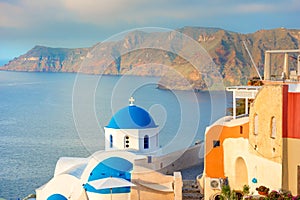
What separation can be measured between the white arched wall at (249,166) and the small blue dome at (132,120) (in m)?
4.09

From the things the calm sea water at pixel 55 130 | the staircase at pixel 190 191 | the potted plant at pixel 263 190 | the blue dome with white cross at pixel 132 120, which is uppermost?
the blue dome with white cross at pixel 132 120

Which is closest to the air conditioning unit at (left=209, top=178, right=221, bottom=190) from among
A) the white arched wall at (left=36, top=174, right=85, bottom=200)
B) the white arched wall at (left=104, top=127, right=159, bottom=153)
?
the white arched wall at (left=104, top=127, right=159, bottom=153)

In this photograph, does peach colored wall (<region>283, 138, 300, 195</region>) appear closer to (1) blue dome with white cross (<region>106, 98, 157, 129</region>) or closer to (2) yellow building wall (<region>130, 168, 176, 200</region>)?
(2) yellow building wall (<region>130, 168, 176, 200</region>)

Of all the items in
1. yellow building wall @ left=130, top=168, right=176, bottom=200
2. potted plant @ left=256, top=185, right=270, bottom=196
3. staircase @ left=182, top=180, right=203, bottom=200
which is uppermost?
potted plant @ left=256, top=185, right=270, bottom=196

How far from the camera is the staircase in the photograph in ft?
61.6

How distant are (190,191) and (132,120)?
4.10m

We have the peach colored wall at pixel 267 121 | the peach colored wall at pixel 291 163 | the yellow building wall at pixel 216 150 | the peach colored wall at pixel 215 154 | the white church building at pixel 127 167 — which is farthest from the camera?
the peach colored wall at pixel 215 154

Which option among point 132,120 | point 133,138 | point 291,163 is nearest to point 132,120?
point 132,120

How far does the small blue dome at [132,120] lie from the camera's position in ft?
68.8

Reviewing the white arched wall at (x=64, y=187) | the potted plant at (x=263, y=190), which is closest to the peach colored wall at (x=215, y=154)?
the potted plant at (x=263, y=190)

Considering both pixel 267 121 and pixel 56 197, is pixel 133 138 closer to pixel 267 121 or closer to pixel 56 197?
pixel 56 197

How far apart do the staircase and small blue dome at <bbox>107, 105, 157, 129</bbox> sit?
308 centimetres

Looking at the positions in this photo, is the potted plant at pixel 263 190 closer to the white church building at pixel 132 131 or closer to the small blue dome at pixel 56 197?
the white church building at pixel 132 131

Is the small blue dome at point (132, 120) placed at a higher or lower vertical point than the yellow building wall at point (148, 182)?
higher
